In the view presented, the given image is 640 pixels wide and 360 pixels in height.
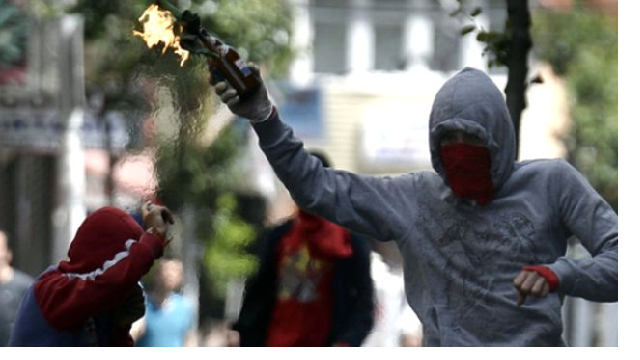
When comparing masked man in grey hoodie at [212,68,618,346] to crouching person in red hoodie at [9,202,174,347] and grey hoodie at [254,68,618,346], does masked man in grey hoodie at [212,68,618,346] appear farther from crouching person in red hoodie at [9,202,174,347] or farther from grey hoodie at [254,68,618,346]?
crouching person in red hoodie at [9,202,174,347]

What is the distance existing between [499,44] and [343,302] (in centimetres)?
98

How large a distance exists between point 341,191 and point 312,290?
0.78m

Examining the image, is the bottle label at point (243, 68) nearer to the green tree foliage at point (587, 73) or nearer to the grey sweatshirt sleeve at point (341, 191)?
the grey sweatshirt sleeve at point (341, 191)

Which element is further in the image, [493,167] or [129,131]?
[129,131]

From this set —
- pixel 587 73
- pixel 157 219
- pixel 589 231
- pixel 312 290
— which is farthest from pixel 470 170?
pixel 587 73

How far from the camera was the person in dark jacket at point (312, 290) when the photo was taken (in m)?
5.14

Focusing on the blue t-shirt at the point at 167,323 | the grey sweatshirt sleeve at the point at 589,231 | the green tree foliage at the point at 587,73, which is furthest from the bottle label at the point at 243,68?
the green tree foliage at the point at 587,73

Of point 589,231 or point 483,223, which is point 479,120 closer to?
point 483,223

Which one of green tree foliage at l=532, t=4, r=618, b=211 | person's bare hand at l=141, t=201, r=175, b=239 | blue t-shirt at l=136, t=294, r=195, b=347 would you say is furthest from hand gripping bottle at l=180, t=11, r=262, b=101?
green tree foliage at l=532, t=4, r=618, b=211

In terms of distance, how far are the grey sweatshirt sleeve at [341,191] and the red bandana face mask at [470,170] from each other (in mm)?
168

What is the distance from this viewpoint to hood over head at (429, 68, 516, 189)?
4359 millimetres

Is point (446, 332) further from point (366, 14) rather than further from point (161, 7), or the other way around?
point (366, 14)
